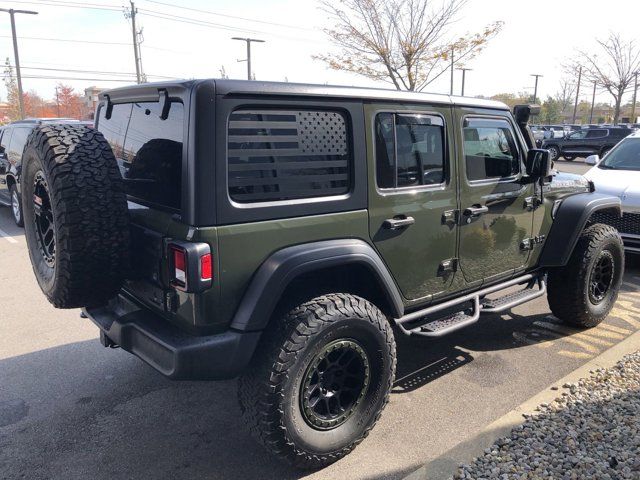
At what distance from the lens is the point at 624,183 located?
6484 mm

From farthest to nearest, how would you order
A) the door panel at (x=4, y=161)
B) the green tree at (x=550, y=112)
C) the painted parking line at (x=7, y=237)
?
the green tree at (x=550, y=112) < the door panel at (x=4, y=161) < the painted parking line at (x=7, y=237)

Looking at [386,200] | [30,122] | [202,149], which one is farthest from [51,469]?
[30,122]

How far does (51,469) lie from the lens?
276 cm

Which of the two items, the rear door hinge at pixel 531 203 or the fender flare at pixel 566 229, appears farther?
the fender flare at pixel 566 229

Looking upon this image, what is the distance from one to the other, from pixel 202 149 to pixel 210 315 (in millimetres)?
762

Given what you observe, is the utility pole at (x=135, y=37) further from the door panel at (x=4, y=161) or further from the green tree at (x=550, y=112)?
the green tree at (x=550, y=112)

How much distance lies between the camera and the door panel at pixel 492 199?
3521mm

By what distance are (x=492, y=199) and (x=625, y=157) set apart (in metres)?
5.00

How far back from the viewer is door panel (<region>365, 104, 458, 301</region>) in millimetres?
2988

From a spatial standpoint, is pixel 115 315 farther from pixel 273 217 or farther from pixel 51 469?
pixel 273 217

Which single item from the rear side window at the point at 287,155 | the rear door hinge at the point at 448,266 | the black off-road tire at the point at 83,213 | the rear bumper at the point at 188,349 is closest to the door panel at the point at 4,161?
the black off-road tire at the point at 83,213

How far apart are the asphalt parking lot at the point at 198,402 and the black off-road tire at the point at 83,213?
0.91m

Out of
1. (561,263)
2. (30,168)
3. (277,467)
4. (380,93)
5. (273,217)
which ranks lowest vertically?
(277,467)

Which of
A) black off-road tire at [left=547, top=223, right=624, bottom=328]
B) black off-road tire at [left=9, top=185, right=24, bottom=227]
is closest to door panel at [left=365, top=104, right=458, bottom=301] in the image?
black off-road tire at [left=547, top=223, right=624, bottom=328]
